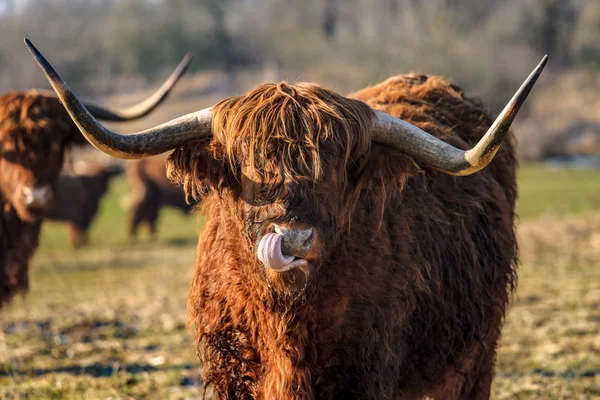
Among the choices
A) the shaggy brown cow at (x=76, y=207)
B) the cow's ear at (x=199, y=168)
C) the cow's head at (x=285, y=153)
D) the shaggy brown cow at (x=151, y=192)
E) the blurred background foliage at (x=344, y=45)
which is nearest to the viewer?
the cow's head at (x=285, y=153)

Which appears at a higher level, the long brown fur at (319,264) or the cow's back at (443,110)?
the cow's back at (443,110)

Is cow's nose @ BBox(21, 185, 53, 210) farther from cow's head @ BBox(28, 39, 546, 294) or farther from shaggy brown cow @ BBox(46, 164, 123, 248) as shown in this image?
shaggy brown cow @ BBox(46, 164, 123, 248)

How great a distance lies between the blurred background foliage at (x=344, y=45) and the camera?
44.0 metres

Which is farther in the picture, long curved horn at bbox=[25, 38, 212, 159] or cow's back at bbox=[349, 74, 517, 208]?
cow's back at bbox=[349, 74, 517, 208]

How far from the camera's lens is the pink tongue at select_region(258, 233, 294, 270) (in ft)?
10.2

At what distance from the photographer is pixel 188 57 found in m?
7.30

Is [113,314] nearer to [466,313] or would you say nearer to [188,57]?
[188,57]

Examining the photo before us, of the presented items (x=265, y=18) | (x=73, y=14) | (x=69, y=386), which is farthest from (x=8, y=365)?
(x=73, y=14)

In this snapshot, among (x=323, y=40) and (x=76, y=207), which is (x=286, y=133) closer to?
(x=76, y=207)

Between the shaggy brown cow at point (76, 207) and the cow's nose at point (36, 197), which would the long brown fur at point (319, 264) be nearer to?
the cow's nose at point (36, 197)

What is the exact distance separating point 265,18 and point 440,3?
583 inches

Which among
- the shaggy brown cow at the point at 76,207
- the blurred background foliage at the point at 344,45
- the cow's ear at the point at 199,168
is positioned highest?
the blurred background foliage at the point at 344,45

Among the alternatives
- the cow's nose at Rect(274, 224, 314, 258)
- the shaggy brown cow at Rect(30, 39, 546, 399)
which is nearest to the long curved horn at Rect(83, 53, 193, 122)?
the shaggy brown cow at Rect(30, 39, 546, 399)

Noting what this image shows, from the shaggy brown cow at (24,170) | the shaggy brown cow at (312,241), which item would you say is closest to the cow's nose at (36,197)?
the shaggy brown cow at (24,170)
